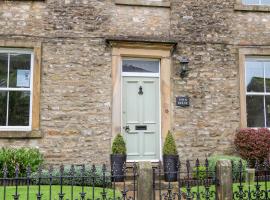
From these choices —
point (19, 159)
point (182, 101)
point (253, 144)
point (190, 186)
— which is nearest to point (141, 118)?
point (182, 101)

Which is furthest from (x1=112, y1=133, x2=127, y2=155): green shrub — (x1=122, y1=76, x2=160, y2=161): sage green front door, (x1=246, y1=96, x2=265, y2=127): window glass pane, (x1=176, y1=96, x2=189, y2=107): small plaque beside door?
(x1=246, y1=96, x2=265, y2=127): window glass pane

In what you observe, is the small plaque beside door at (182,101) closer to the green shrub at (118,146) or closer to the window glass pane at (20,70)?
the green shrub at (118,146)

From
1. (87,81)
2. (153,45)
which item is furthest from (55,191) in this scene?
(153,45)

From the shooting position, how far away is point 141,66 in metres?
10.5

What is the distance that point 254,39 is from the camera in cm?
1106

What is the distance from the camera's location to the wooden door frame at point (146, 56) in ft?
32.8

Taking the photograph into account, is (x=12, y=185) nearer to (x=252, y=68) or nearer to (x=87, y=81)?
(x=87, y=81)

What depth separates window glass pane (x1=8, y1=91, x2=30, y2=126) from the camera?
9.77 metres

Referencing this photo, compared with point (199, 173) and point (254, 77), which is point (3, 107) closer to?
point (199, 173)

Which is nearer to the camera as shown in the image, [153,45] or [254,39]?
[153,45]

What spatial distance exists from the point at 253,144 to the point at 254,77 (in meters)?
2.15

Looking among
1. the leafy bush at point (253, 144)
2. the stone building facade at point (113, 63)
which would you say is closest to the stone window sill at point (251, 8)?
the stone building facade at point (113, 63)

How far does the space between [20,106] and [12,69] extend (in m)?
1.02

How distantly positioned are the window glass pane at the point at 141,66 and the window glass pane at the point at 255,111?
291 cm
